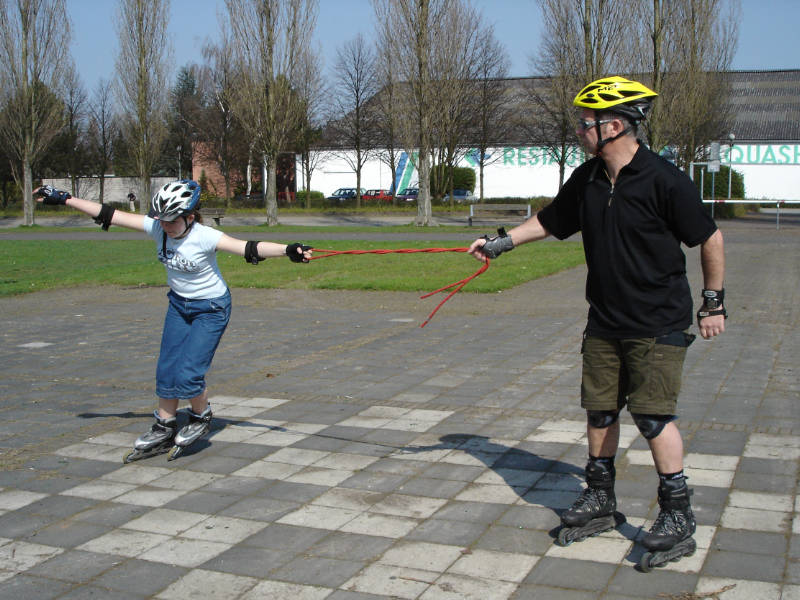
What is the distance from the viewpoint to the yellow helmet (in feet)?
12.9

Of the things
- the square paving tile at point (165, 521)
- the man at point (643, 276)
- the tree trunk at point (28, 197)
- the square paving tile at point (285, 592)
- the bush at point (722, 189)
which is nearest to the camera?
the square paving tile at point (285, 592)

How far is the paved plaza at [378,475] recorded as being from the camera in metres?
3.81

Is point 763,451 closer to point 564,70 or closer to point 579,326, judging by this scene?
point 579,326

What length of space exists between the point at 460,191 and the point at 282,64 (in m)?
30.7

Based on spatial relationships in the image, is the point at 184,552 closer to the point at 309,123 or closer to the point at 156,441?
the point at 156,441

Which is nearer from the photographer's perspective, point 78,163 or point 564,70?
point 564,70

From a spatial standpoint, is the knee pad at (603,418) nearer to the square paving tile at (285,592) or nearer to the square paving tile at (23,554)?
the square paving tile at (285,592)

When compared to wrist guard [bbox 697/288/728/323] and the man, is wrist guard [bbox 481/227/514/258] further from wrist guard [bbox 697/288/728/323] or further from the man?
wrist guard [bbox 697/288/728/323]

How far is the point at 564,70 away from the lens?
111 ft

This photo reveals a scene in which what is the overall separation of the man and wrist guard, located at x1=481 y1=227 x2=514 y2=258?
1.65 feet

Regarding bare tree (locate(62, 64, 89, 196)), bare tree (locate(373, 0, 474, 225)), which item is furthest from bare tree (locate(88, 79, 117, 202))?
bare tree (locate(373, 0, 474, 225))

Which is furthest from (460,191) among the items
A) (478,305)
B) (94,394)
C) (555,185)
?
(94,394)

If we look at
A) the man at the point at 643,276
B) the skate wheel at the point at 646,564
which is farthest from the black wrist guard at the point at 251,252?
the skate wheel at the point at 646,564

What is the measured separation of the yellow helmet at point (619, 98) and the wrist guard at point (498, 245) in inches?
32.2
